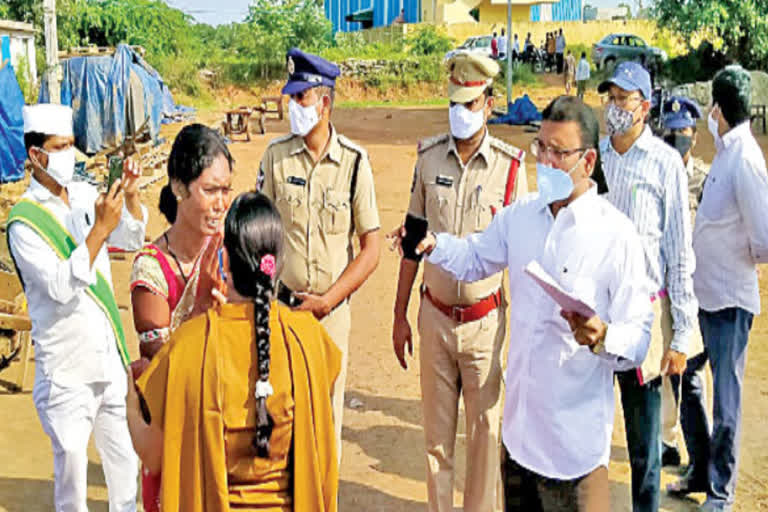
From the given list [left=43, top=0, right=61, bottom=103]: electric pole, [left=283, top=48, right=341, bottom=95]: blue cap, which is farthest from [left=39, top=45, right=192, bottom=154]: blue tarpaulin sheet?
[left=283, top=48, right=341, bottom=95]: blue cap

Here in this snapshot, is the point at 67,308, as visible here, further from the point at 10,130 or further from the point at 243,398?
the point at 10,130

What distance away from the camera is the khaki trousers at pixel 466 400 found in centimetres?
434

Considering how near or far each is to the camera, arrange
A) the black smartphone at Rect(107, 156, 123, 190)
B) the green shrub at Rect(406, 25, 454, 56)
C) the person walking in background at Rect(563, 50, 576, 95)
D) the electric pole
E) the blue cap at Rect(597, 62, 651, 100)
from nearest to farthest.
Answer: the black smartphone at Rect(107, 156, 123, 190)
the blue cap at Rect(597, 62, 651, 100)
the electric pole
the person walking in background at Rect(563, 50, 576, 95)
the green shrub at Rect(406, 25, 454, 56)

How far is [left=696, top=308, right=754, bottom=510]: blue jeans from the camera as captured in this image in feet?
15.1

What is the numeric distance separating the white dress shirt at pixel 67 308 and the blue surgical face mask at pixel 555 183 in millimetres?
1808

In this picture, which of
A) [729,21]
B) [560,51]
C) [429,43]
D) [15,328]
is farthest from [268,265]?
[429,43]

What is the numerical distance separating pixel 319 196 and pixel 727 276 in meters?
2.15

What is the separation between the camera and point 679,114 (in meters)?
6.02

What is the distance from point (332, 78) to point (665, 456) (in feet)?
10.3

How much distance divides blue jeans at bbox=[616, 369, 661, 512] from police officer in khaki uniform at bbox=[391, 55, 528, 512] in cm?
63

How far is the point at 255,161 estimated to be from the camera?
19016 millimetres

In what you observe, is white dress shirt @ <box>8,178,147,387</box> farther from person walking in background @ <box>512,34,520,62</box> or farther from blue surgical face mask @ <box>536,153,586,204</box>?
person walking in background @ <box>512,34,520,62</box>

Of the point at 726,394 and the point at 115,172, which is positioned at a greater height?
the point at 115,172

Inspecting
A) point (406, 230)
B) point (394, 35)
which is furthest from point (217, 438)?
point (394, 35)
